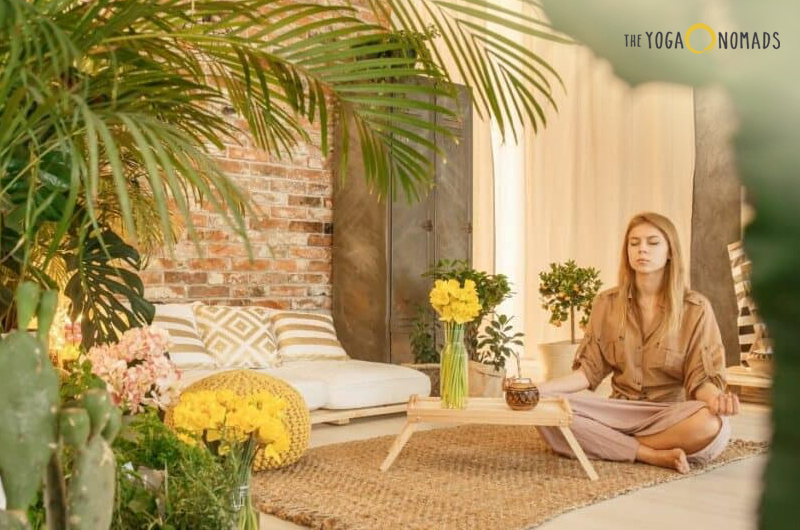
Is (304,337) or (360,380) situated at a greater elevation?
(304,337)

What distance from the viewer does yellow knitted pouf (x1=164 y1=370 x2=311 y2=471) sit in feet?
10.9

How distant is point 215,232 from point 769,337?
17.2ft

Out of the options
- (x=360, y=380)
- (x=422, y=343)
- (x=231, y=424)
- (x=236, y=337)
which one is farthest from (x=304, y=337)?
(x=231, y=424)

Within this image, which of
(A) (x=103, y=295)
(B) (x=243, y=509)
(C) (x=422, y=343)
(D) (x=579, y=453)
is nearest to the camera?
(B) (x=243, y=509)

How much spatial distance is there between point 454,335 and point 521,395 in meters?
0.42

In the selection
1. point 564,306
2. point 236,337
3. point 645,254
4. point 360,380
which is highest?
point 645,254

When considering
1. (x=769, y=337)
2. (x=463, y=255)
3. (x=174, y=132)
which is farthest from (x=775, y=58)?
(x=463, y=255)

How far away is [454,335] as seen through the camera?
3.47m

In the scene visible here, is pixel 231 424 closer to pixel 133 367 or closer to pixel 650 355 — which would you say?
pixel 133 367

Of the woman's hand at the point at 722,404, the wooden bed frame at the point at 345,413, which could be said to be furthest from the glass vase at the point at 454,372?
the wooden bed frame at the point at 345,413

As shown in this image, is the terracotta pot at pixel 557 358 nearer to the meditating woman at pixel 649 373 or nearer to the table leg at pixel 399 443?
the meditating woman at pixel 649 373

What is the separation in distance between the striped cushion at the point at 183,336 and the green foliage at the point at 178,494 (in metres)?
2.87

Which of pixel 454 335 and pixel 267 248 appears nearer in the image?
pixel 454 335

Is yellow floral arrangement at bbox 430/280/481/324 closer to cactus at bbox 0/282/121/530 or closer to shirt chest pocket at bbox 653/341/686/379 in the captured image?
shirt chest pocket at bbox 653/341/686/379
